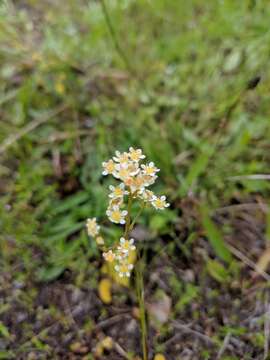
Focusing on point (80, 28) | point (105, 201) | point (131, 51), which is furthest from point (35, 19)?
point (105, 201)

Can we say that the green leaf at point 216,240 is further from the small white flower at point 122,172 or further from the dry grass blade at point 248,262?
the small white flower at point 122,172

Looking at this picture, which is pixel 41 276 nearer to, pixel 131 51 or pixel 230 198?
pixel 230 198

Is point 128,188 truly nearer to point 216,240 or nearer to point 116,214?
point 116,214

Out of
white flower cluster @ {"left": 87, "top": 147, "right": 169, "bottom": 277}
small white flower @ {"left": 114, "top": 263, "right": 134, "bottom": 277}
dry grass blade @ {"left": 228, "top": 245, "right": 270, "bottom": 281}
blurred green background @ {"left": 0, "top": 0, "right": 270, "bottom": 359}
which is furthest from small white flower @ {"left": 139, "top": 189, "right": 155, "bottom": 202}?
dry grass blade @ {"left": 228, "top": 245, "right": 270, "bottom": 281}

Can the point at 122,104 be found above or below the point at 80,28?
below

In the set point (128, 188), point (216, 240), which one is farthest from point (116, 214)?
point (216, 240)

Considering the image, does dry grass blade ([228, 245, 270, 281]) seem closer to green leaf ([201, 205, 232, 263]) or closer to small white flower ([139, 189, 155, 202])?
green leaf ([201, 205, 232, 263])

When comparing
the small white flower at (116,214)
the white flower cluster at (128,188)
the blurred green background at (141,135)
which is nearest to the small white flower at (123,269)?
the white flower cluster at (128,188)

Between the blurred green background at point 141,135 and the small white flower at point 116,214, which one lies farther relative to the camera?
the blurred green background at point 141,135
